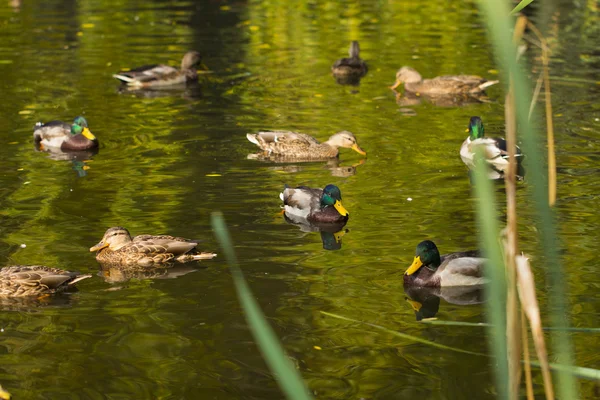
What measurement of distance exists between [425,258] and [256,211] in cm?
289

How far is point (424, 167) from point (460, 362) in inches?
240

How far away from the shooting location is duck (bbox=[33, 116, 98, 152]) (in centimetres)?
1434

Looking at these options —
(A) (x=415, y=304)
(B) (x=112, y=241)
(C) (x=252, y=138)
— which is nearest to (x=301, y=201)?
(B) (x=112, y=241)

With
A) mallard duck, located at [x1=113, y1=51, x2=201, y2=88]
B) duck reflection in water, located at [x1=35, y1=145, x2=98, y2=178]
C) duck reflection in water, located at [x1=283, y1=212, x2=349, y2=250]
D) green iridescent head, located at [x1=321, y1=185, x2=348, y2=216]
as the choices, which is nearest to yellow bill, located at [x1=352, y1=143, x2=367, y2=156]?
duck reflection in water, located at [x1=283, y1=212, x2=349, y2=250]

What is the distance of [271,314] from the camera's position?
8172 mm

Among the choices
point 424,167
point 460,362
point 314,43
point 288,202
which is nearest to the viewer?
point 460,362

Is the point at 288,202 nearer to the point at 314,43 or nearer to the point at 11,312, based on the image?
the point at 11,312

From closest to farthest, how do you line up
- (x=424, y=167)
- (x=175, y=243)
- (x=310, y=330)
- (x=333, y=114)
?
1. (x=310, y=330)
2. (x=175, y=243)
3. (x=424, y=167)
4. (x=333, y=114)

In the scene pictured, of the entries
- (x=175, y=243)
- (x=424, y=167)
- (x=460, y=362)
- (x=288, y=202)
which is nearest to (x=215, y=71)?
(x=424, y=167)

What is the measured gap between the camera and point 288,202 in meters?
11.0

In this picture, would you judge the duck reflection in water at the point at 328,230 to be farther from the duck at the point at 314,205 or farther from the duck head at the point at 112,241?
the duck head at the point at 112,241

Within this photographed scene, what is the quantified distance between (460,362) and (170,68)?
13.0 m

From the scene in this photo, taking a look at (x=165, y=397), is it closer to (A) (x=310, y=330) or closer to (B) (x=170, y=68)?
(A) (x=310, y=330)

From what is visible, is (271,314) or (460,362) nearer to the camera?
(460,362)
